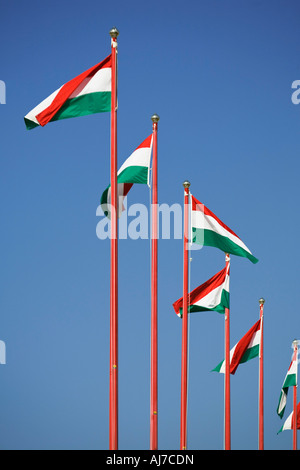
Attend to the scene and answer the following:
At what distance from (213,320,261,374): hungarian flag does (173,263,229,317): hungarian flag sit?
4.15 meters

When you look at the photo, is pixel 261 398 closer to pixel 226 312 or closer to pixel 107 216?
pixel 226 312

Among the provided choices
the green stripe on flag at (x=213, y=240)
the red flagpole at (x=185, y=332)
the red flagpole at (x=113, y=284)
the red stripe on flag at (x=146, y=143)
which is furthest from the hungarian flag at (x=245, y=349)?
the red flagpole at (x=113, y=284)

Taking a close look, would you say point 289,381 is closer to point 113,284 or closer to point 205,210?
point 205,210

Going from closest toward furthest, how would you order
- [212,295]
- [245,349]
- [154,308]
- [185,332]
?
[154,308], [185,332], [212,295], [245,349]

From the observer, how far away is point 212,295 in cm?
2839

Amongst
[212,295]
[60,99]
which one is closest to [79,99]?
[60,99]

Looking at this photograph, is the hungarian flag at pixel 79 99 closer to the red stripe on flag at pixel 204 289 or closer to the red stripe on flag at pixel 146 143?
the red stripe on flag at pixel 146 143

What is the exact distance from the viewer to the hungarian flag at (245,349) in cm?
3262

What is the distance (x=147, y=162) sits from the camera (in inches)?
827

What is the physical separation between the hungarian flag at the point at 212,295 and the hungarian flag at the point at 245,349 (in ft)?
13.6

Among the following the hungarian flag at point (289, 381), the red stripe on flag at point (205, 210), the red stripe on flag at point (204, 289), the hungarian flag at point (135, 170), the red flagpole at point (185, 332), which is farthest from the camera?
the hungarian flag at point (289, 381)

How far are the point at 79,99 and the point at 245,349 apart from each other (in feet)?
58.2
